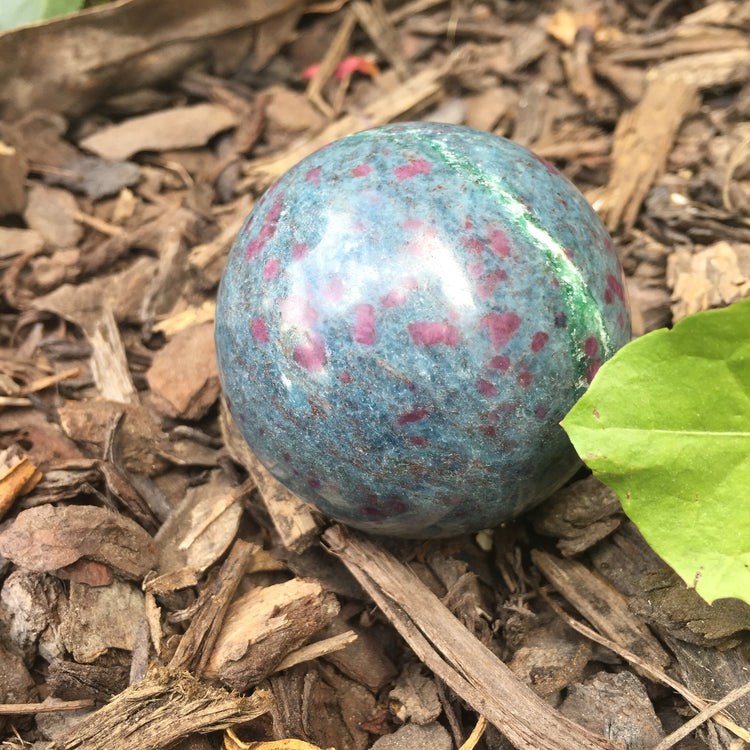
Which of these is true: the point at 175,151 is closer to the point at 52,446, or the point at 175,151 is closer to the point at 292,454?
the point at 52,446

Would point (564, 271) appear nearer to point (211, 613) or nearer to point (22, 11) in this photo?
point (211, 613)

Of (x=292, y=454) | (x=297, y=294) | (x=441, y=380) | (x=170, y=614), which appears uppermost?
(x=297, y=294)

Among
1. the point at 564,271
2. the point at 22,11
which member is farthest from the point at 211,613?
the point at 22,11

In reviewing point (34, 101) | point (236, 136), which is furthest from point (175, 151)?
point (34, 101)

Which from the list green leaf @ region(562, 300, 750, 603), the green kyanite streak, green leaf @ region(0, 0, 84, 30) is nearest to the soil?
green leaf @ region(0, 0, 84, 30)

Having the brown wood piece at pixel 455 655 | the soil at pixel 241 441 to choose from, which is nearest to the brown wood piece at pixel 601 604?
the soil at pixel 241 441

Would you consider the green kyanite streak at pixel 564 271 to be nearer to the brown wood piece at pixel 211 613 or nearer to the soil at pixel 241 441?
the soil at pixel 241 441

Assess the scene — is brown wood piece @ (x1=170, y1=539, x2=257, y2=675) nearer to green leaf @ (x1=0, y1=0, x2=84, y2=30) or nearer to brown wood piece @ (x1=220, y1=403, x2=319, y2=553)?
brown wood piece @ (x1=220, y1=403, x2=319, y2=553)
